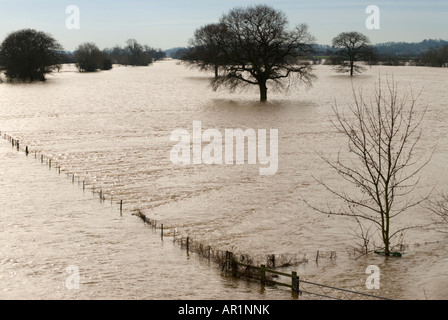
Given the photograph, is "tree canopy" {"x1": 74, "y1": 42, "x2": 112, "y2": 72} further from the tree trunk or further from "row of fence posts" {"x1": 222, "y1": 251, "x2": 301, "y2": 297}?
"row of fence posts" {"x1": 222, "y1": 251, "x2": 301, "y2": 297}

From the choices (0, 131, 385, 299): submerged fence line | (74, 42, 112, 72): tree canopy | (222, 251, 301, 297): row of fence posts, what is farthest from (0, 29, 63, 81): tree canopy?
(222, 251, 301, 297): row of fence posts

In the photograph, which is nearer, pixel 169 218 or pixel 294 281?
pixel 294 281

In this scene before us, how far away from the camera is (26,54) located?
100 m

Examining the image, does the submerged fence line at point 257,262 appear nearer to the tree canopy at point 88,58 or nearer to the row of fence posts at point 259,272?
the row of fence posts at point 259,272

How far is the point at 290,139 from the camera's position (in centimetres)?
3709

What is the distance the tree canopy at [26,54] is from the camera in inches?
3971

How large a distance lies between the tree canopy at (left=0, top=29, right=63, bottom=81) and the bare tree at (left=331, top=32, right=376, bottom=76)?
57.8 meters

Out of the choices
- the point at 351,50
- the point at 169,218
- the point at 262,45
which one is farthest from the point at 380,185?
the point at 351,50

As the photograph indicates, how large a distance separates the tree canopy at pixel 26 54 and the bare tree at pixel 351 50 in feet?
189

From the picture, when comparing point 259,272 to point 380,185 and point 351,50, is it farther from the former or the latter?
point 351,50

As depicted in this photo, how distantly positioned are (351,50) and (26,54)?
64.6 metres

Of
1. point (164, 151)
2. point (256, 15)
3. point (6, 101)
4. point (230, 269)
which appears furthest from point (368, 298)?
point (6, 101)

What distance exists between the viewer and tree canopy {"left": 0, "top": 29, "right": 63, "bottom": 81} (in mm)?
100875
